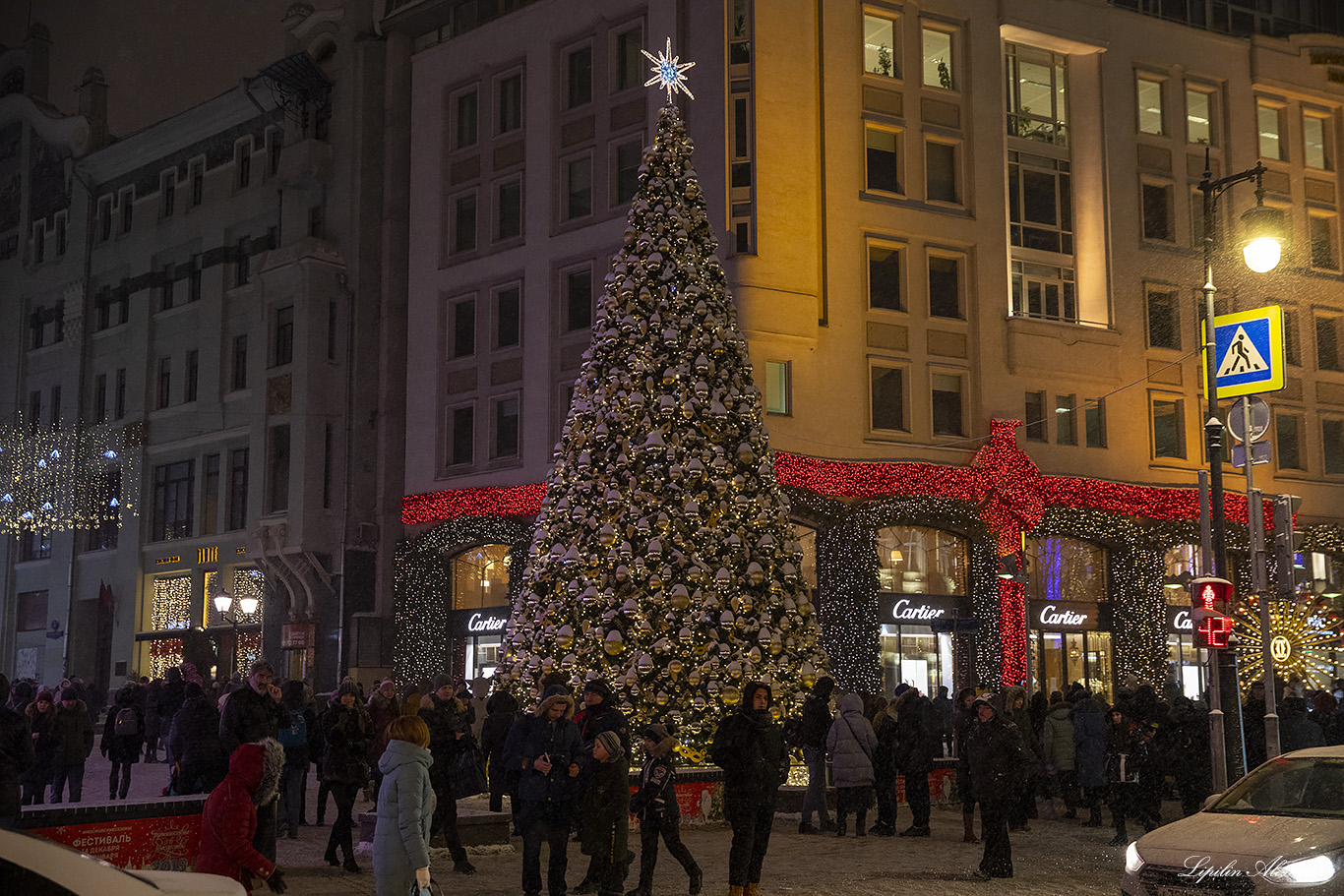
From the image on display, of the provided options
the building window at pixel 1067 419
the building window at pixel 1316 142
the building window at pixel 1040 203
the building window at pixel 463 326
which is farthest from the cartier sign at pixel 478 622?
the building window at pixel 1316 142

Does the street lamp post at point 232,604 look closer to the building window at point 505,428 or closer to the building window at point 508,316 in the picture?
the building window at point 505,428

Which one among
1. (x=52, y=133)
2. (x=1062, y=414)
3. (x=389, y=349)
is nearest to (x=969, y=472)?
(x=1062, y=414)

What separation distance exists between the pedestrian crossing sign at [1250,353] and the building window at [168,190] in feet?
122

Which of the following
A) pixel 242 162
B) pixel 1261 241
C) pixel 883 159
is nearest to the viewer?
pixel 1261 241

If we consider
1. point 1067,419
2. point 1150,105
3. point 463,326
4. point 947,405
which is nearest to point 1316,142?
point 1150,105

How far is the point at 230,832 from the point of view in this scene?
27.1 ft

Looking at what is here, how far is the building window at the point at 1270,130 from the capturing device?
40750 mm

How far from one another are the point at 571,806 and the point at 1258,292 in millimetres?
33185

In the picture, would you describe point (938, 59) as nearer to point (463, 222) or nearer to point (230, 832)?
point (463, 222)

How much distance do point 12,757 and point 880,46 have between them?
28.4 meters

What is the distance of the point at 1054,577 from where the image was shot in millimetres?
35875

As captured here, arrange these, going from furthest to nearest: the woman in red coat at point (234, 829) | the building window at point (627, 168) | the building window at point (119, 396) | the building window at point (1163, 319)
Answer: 1. the building window at point (119, 396)
2. the building window at point (1163, 319)
3. the building window at point (627, 168)
4. the woman in red coat at point (234, 829)

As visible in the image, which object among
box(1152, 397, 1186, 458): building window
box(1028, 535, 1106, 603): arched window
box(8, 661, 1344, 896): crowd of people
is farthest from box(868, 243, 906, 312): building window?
box(8, 661, 1344, 896): crowd of people

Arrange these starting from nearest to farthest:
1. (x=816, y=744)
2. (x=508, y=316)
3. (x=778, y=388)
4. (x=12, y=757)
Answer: (x=12, y=757) < (x=816, y=744) < (x=778, y=388) < (x=508, y=316)
